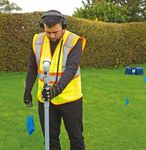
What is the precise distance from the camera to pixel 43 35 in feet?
13.7

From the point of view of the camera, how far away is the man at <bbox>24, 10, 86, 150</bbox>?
3854mm

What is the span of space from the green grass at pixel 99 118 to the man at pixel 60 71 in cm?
175

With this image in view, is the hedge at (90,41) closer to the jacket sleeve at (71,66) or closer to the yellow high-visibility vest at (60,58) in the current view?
the yellow high-visibility vest at (60,58)

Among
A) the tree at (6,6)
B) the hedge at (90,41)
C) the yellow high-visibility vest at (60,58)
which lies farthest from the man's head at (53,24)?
the tree at (6,6)

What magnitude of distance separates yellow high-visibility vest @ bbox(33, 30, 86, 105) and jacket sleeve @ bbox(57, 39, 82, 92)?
0.04 m

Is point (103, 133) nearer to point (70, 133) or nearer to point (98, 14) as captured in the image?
point (70, 133)

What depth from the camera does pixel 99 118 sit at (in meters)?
7.89

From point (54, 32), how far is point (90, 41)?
1437cm

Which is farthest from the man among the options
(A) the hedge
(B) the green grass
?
(A) the hedge

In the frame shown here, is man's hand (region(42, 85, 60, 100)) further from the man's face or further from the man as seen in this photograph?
the man's face

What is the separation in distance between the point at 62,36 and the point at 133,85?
356 inches

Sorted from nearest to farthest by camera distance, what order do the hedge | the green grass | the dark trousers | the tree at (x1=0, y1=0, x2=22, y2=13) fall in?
the dark trousers < the green grass < the hedge < the tree at (x1=0, y1=0, x2=22, y2=13)

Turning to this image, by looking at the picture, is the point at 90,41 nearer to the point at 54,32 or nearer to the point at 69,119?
the point at 69,119

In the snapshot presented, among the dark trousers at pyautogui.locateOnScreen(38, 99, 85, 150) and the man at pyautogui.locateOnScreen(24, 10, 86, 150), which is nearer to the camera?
the man at pyautogui.locateOnScreen(24, 10, 86, 150)
